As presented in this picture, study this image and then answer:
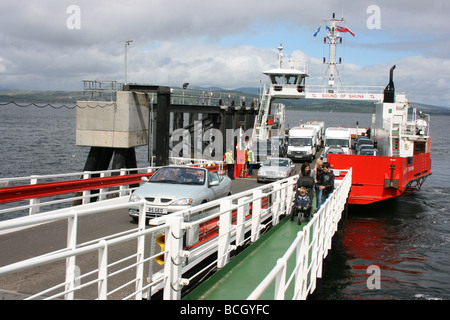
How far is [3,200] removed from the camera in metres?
10.4

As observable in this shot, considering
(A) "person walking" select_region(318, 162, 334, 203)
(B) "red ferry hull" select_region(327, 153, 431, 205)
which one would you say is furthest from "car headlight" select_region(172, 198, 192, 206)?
(B) "red ferry hull" select_region(327, 153, 431, 205)

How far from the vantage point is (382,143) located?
29.9 meters

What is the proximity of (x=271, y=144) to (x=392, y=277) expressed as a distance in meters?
18.0

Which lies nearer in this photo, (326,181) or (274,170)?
(326,181)

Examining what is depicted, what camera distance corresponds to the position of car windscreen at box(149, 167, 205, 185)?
11.8m

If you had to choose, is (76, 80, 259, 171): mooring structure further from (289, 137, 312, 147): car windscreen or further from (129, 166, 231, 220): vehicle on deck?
(289, 137, 312, 147): car windscreen

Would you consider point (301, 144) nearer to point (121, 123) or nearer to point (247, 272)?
point (121, 123)

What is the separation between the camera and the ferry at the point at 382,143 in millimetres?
19875

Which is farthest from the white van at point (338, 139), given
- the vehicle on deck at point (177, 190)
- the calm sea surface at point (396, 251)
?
the vehicle on deck at point (177, 190)

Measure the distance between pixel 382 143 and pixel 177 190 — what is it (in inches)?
867

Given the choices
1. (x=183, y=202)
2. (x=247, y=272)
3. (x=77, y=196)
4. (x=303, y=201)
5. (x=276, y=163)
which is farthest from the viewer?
(x=276, y=163)

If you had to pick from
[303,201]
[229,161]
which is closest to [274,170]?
[229,161]

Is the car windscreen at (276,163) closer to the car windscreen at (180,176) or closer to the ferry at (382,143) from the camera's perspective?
the ferry at (382,143)
